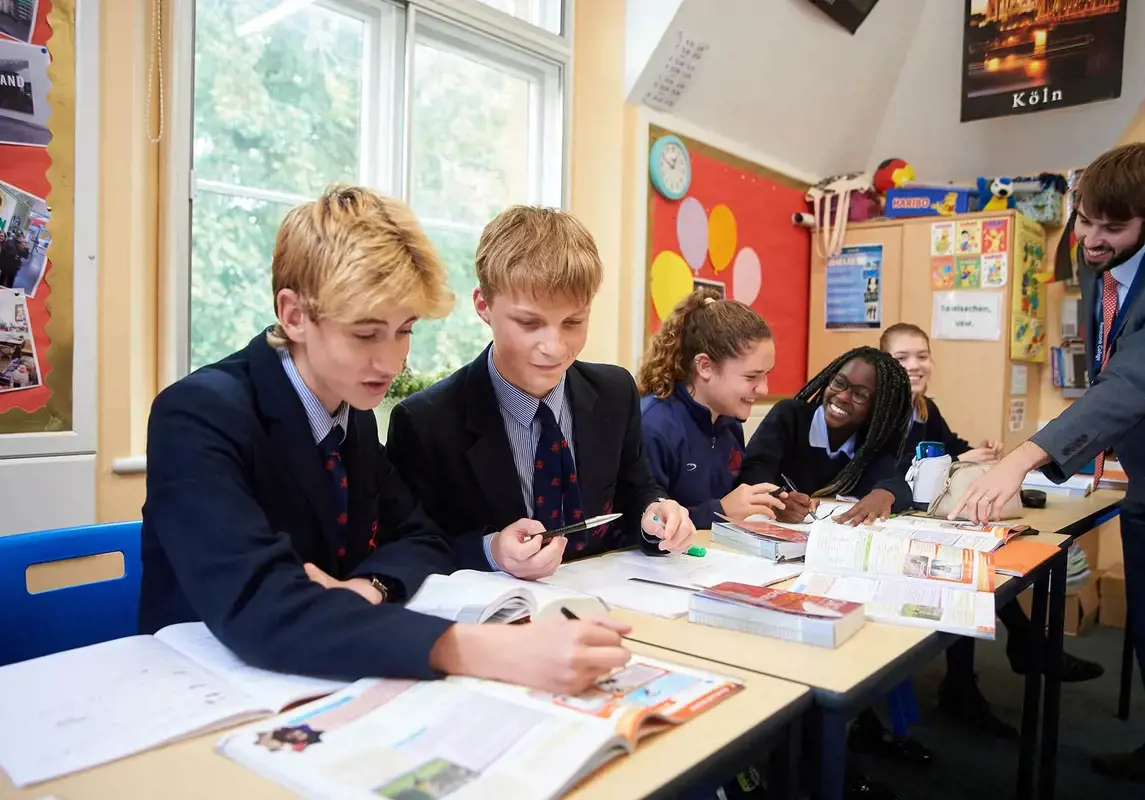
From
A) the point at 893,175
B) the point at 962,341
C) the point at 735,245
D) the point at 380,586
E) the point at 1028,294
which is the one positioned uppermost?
the point at 893,175

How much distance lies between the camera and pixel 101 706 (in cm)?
80

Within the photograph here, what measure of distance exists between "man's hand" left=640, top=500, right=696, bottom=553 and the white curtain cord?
1.55 metres

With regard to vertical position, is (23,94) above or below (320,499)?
above

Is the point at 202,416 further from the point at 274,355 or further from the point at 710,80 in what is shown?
the point at 710,80

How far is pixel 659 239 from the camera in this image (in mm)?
3477

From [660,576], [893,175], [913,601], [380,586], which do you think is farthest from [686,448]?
[893,175]

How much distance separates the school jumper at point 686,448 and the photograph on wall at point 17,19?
61.6 inches

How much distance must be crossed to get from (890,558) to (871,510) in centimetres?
57

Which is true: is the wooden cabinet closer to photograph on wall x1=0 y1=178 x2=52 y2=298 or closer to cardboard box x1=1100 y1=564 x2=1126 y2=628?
cardboard box x1=1100 y1=564 x2=1126 y2=628

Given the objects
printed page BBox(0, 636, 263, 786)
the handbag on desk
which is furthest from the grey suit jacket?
printed page BBox(0, 636, 263, 786)

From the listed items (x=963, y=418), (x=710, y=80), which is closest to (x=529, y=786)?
(x=710, y=80)

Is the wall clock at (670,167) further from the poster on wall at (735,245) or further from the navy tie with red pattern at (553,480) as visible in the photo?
the navy tie with red pattern at (553,480)

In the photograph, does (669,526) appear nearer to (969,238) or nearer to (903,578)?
(903,578)

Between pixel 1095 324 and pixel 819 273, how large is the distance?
224cm
